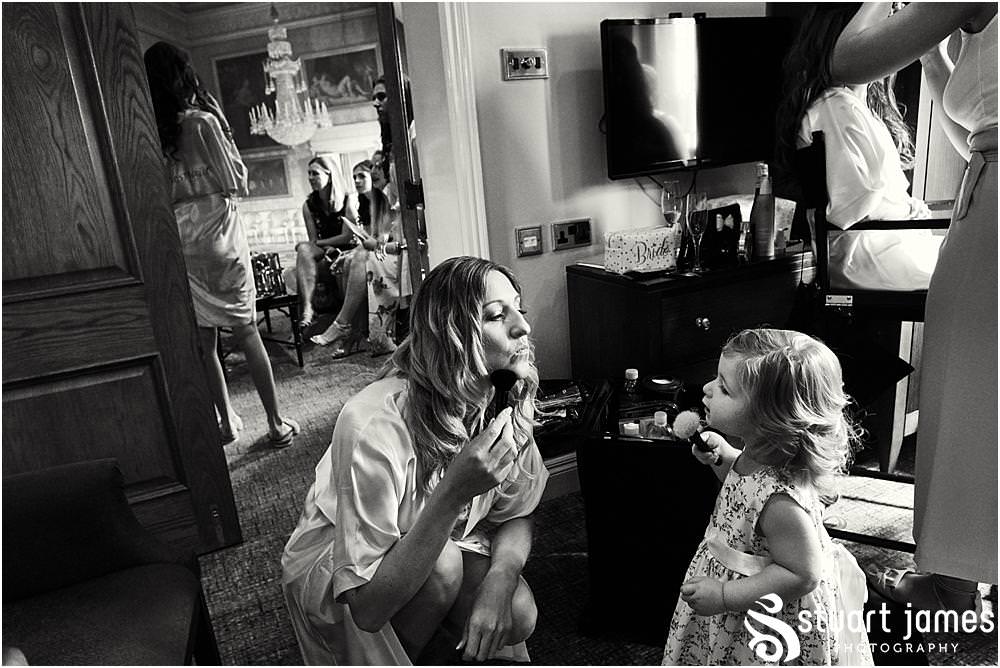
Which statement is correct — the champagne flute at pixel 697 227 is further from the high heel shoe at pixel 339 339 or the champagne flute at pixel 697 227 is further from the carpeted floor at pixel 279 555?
the high heel shoe at pixel 339 339

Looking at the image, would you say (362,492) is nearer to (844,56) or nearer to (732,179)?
(844,56)

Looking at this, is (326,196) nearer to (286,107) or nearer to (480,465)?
(286,107)

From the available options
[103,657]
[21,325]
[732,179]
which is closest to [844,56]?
[732,179]

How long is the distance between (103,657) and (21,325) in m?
1.09

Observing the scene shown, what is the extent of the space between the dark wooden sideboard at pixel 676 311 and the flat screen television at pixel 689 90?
46cm

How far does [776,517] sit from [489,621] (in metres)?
0.54

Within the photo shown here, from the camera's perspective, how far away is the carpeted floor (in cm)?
165

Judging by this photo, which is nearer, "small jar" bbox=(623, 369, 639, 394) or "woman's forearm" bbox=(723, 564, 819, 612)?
"woman's forearm" bbox=(723, 564, 819, 612)

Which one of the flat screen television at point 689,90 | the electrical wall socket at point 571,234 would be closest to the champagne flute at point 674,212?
the flat screen television at point 689,90

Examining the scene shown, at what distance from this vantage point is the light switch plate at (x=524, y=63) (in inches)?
85.2

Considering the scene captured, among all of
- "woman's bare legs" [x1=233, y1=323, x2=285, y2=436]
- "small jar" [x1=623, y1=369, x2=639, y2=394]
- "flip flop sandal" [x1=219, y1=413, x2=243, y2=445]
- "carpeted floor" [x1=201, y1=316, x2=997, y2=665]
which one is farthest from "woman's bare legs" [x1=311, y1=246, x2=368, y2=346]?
"small jar" [x1=623, y1=369, x2=639, y2=394]

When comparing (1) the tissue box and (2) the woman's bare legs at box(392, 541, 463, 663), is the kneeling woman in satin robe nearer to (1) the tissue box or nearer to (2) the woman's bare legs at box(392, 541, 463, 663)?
(2) the woman's bare legs at box(392, 541, 463, 663)

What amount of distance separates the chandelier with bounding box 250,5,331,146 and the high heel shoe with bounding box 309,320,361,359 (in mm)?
2340

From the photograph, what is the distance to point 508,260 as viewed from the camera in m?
2.34
